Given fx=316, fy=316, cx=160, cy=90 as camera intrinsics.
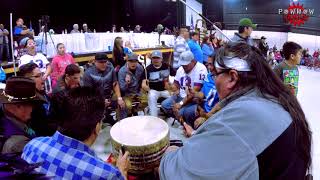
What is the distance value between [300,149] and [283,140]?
12cm

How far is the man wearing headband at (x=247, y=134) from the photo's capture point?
950 mm

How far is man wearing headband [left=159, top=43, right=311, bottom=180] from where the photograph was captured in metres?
0.95

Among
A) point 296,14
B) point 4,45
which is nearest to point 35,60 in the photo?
point 4,45

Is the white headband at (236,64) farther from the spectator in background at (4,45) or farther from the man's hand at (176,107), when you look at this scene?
the spectator in background at (4,45)

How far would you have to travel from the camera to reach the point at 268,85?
1149 mm

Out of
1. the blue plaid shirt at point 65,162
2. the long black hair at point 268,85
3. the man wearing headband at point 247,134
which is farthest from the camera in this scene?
the blue plaid shirt at point 65,162

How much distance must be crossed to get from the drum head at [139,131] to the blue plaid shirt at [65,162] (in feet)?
1.74

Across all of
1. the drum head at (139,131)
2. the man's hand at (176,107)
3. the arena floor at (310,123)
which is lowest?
the arena floor at (310,123)

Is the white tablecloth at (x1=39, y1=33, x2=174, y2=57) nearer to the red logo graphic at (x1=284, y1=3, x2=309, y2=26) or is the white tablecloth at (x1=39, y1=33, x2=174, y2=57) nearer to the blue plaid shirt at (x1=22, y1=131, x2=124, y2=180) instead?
the red logo graphic at (x1=284, y1=3, x2=309, y2=26)

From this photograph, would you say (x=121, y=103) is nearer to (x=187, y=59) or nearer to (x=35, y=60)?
Result: (x=187, y=59)

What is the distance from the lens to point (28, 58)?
A: 521cm

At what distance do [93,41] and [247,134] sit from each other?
988cm

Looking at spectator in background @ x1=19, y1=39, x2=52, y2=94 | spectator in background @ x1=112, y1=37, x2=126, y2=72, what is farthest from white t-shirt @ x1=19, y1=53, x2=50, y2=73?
spectator in background @ x1=112, y1=37, x2=126, y2=72

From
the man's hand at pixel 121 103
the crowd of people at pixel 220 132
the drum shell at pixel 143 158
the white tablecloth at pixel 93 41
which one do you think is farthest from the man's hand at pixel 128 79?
the white tablecloth at pixel 93 41
